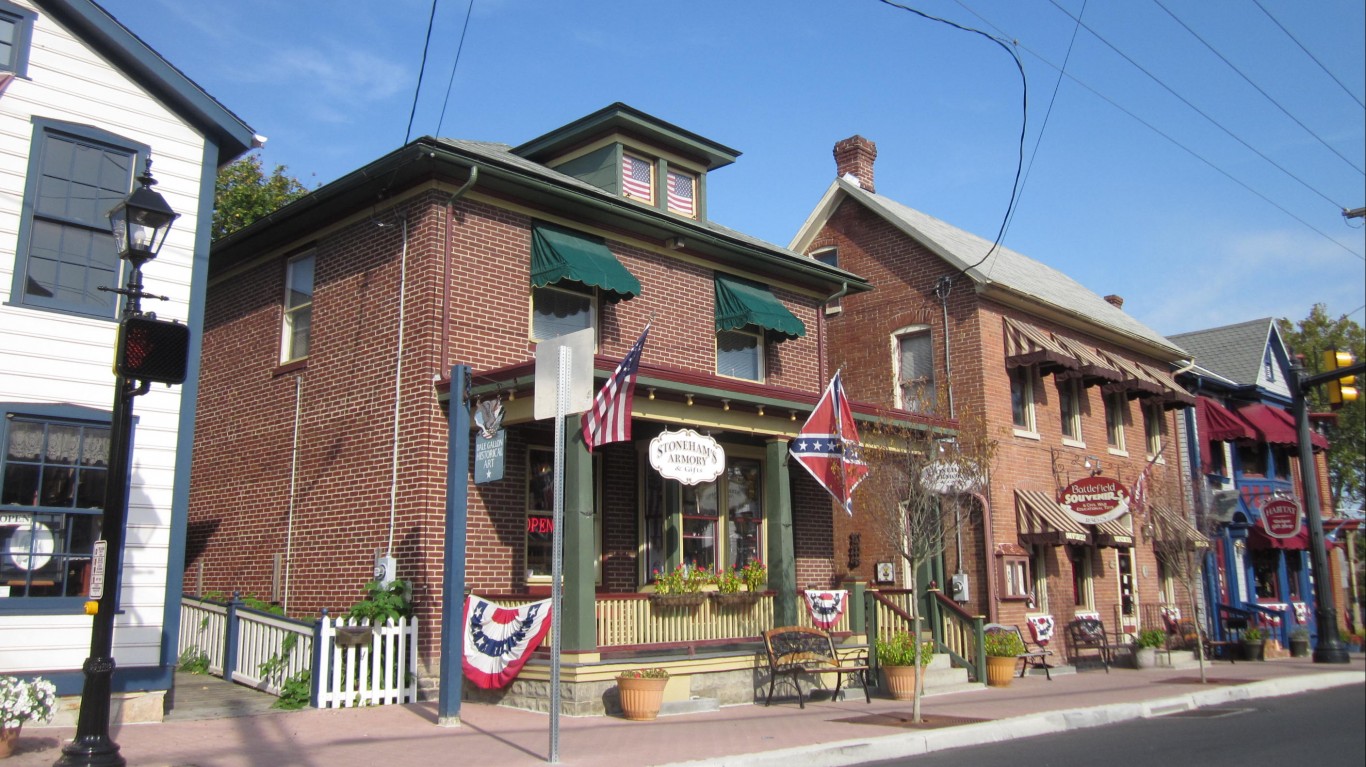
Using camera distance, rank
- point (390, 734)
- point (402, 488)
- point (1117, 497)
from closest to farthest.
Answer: point (390, 734), point (402, 488), point (1117, 497)

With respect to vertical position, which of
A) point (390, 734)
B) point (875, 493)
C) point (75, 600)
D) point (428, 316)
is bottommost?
point (390, 734)

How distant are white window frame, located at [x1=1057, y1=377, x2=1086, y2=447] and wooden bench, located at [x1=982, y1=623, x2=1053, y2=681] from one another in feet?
17.0

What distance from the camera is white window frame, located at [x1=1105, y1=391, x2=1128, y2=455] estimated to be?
25625mm

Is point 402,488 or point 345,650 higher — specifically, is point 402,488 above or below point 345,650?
above

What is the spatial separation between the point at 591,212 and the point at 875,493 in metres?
5.74

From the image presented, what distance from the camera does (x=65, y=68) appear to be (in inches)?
452

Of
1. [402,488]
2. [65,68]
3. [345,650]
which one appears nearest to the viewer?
[65,68]

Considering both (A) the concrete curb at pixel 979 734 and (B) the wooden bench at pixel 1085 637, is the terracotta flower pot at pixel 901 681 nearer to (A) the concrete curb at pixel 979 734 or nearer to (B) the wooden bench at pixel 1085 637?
(A) the concrete curb at pixel 979 734

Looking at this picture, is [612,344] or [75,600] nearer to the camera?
[75,600]

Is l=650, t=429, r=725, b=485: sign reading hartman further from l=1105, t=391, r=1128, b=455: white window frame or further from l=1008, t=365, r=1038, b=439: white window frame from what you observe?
l=1105, t=391, r=1128, b=455: white window frame

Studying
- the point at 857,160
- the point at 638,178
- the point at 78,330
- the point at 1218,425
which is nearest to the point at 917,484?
the point at 638,178

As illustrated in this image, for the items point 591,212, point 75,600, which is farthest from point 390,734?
point 591,212

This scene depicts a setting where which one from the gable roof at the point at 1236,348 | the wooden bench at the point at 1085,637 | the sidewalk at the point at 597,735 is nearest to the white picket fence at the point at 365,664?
the sidewalk at the point at 597,735

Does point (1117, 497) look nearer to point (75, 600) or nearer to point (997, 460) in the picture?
point (997, 460)
